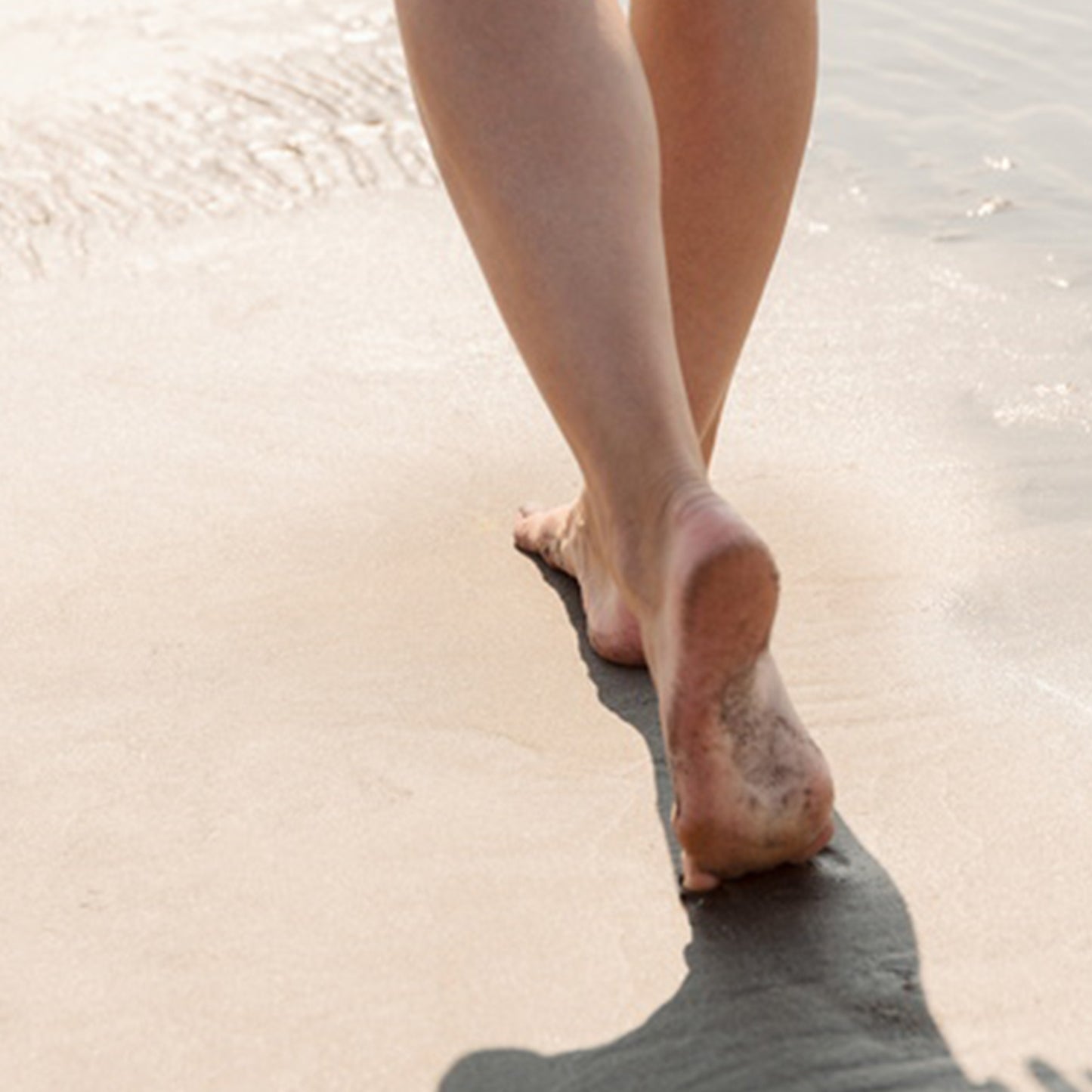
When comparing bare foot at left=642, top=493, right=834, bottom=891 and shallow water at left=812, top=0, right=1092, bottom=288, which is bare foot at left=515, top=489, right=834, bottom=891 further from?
shallow water at left=812, top=0, right=1092, bottom=288

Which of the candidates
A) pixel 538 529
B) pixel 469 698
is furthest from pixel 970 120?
pixel 469 698

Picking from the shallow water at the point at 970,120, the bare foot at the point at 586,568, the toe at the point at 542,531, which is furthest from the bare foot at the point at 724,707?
the shallow water at the point at 970,120

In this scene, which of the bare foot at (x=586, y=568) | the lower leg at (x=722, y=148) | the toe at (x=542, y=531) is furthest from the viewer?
the toe at (x=542, y=531)

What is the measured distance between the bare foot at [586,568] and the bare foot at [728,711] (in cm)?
40

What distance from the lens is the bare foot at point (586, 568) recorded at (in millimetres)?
2207

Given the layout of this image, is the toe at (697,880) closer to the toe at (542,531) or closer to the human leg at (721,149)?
the human leg at (721,149)

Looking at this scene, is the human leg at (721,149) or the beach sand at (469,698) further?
the human leg at (721,149)

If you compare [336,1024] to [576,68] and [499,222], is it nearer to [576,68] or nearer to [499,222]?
[499,222]

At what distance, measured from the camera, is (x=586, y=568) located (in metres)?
2.31

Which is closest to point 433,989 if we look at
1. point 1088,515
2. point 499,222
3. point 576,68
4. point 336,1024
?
point 336,1024

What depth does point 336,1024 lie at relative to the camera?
1.67m

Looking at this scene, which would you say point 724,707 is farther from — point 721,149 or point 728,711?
point 721,149

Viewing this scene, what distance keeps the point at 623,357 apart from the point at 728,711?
275 mm

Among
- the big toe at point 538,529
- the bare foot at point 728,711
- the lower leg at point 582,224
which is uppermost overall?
the lower leg at point 582,224
